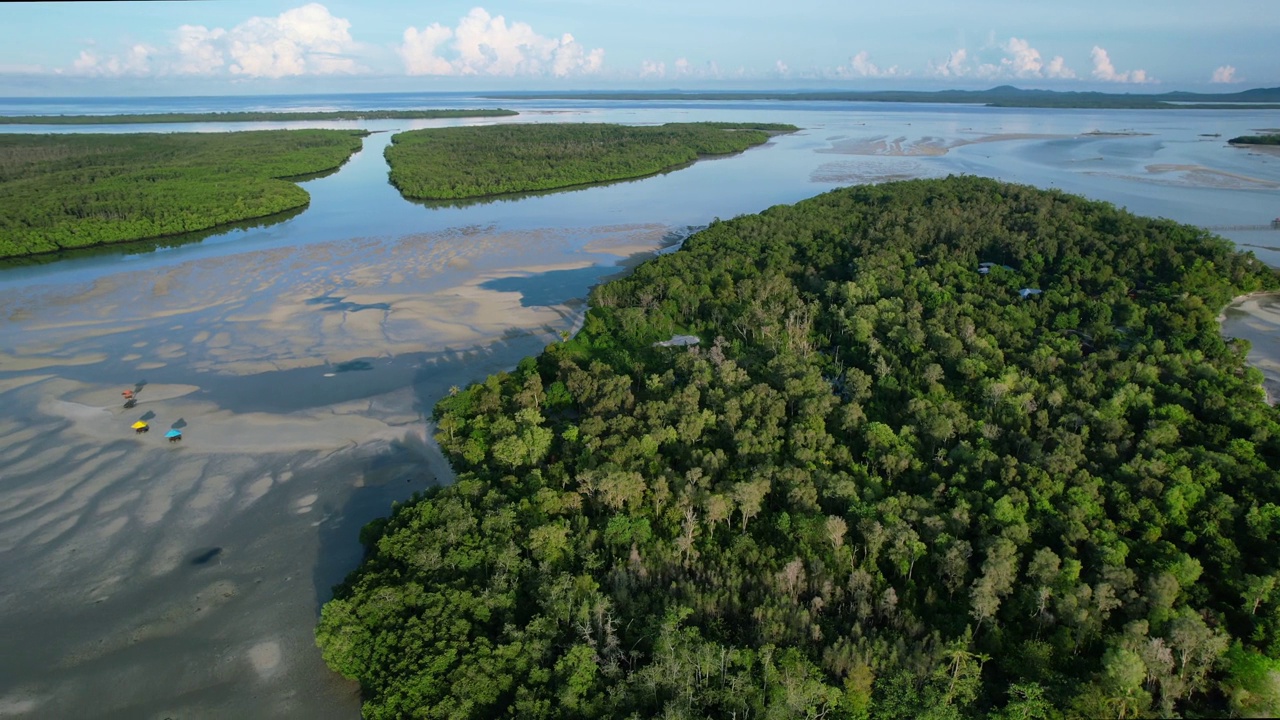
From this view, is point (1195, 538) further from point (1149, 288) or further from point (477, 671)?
point (1149, 288)

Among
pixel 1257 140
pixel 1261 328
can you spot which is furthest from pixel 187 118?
pixel 1257 140

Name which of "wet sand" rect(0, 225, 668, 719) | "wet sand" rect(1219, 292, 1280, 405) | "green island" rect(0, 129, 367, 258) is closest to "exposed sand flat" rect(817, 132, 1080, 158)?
"wet sand" rect(1219, 292, 1280, 405)

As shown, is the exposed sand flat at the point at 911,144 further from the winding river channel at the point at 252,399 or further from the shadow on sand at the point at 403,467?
the shadow on sand at the point at 403,467

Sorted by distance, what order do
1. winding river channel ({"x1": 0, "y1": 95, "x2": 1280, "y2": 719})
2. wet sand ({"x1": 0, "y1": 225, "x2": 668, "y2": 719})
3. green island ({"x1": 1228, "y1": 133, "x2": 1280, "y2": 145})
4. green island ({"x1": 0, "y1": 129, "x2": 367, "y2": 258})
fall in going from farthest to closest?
green island ({"x1": 1228, "y1": 133, "x2": 1280, "y2": 145}), green island ({"x1": 0, "y1": 129, "x2": 367, "y2": 258}), winding river channel ({"x1": 0, "y1": 95, "x2": 1280, "y2": 719}), wet sand ({"x1": 0, "y1": 225, "x2": 668, "y2": 719})

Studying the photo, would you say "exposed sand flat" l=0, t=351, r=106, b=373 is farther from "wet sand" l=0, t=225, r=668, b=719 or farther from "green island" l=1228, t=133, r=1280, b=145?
"green island" l=1228, t=133, r=1280, b=145

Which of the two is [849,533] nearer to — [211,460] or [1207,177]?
[211,460]
